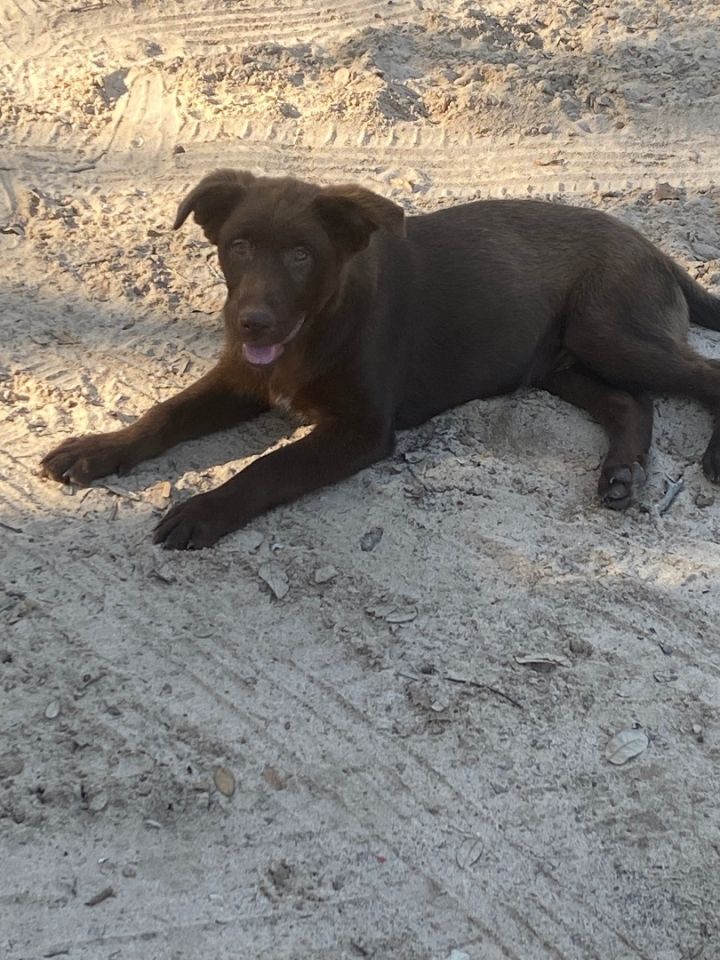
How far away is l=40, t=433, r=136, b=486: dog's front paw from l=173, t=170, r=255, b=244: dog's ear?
0.93 metres

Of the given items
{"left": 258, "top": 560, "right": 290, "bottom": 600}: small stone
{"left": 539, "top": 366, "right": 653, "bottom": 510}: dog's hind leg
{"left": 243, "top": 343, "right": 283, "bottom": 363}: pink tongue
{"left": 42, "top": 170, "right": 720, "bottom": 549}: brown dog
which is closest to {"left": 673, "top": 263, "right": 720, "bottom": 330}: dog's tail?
{"left": 42, "top": 170, "right": 720, "bottom": 549}: brown dog

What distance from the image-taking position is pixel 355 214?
4270mm

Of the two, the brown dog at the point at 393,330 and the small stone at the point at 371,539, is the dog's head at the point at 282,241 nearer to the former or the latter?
the brown dog at the point at 393,330

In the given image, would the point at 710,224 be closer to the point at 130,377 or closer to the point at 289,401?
the point at 289,401

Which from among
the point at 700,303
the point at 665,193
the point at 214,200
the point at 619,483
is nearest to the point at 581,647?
the point at 619,483

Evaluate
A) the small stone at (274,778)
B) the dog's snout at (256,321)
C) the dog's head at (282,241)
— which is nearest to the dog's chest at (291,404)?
the dog's head at (282,241)

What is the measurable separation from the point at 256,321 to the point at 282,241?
1.33 feet

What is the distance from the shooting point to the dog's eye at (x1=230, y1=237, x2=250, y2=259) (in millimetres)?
4312

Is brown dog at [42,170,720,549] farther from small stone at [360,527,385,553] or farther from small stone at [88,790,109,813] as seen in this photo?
small stone at [88,790,109,813]

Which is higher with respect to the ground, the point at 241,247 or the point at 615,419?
the point at 241,247

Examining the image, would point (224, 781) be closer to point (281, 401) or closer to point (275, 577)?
point (275, 577)

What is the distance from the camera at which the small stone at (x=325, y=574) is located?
3898 millimetres

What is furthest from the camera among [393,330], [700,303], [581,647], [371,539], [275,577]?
[700,303]

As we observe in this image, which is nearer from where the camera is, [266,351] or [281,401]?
[266,351]
